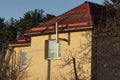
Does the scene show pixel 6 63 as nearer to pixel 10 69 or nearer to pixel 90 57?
pixel 10 69

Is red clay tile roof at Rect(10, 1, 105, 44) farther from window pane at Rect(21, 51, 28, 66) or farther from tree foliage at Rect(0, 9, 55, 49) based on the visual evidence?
tree foliage at Rect(0, 9, 55, 49)

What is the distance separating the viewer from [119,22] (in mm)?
21453

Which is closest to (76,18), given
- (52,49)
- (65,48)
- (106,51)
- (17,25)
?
(65,48)

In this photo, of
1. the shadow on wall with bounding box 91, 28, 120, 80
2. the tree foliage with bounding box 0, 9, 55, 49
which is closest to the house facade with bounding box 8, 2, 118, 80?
the shadow on wall with bounding box 91, 28, 120, 80

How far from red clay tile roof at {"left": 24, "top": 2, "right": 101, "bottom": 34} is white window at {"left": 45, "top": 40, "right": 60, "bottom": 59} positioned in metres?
0.95

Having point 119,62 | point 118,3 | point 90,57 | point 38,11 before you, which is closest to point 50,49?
point 90,57

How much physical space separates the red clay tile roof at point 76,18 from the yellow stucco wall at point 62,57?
500 mm

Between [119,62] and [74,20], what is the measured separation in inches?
268

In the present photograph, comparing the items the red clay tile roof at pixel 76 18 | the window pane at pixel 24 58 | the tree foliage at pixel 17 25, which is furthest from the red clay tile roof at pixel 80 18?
the tree foliage at pixel 17 25

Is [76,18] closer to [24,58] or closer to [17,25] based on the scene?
[24,58]

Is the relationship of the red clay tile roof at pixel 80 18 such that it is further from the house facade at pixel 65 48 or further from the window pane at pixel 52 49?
the window pane at pixel 52 49

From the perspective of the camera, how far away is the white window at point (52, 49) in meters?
30.3

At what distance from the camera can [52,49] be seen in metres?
30.8

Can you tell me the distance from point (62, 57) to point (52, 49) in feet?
4.45
